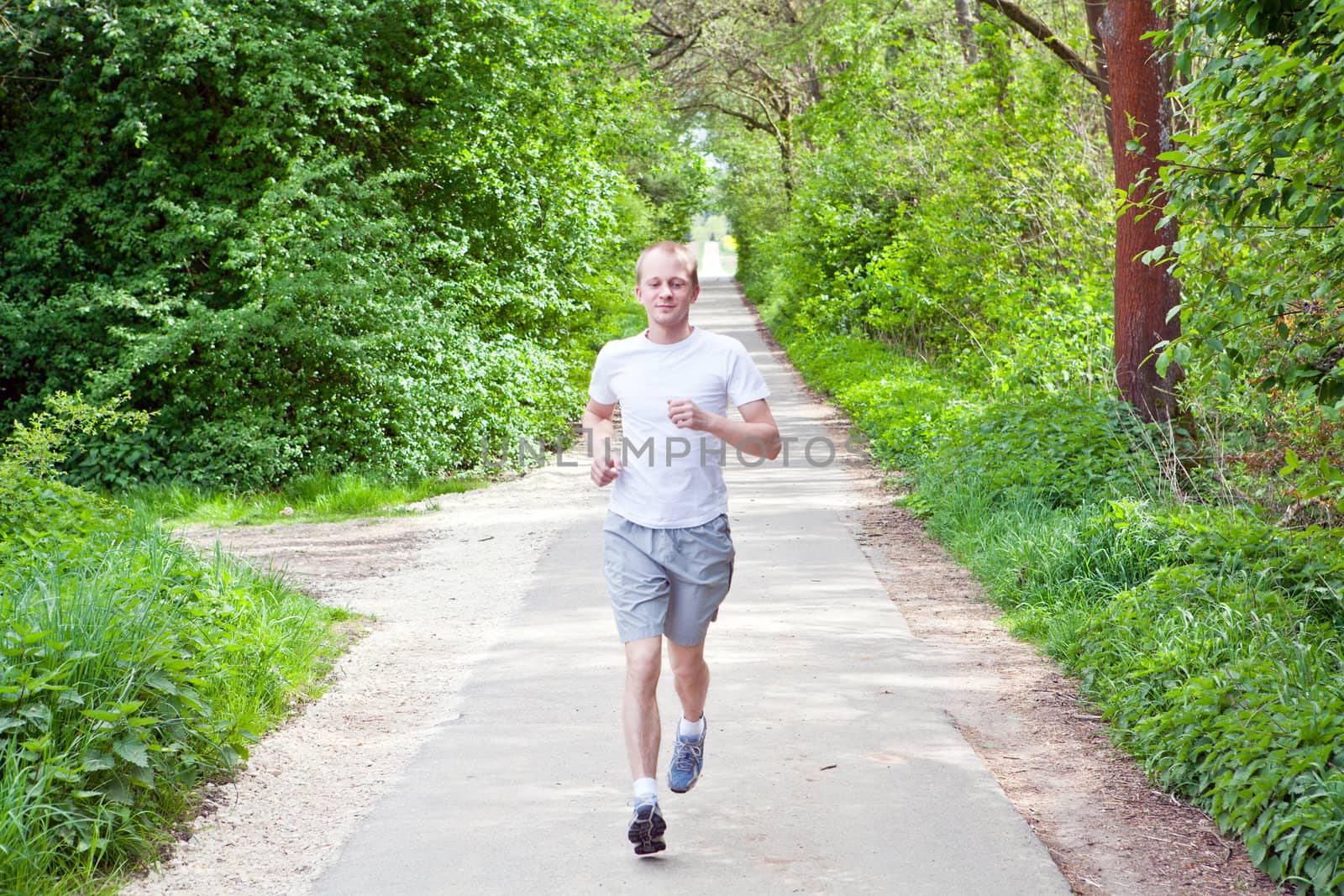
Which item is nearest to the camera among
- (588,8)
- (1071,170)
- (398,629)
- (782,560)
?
(398,629)

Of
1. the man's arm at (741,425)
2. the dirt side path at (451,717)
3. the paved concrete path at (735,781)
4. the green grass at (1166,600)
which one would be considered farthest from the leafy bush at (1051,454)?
the man's arm at (741,425)

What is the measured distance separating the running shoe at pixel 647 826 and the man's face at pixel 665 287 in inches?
62.4

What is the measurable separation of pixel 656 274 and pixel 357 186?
9.79m

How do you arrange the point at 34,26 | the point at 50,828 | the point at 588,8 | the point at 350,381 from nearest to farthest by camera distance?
the point at 50,828
the point at 34,26
the point at 350,381
the point at 588,8

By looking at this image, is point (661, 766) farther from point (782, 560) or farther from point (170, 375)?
point (170, 375)

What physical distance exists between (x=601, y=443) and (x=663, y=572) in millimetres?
497

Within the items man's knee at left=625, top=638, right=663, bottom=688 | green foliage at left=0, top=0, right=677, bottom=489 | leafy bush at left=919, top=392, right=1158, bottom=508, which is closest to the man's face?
man's knee at left=625, top=638, right=663, bottom=688

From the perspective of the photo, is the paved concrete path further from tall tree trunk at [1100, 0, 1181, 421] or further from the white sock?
tall tree trunk at [1100, 0, 1181, 421]

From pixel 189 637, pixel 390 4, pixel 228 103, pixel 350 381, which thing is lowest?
pixel 189 637

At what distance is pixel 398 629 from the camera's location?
7.89 meters

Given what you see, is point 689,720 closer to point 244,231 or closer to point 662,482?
point 662,482

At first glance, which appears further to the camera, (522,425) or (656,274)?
(522,425)

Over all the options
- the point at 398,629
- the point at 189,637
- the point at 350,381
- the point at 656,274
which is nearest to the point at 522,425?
the point at 350,381

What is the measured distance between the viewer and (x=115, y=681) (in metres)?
4.87
